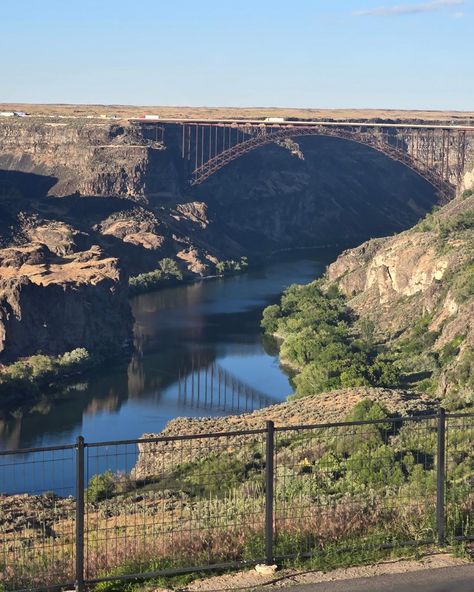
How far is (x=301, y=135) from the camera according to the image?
103875 millimetres

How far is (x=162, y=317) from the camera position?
225 feet

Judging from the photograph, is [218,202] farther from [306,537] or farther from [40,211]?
[306,537]

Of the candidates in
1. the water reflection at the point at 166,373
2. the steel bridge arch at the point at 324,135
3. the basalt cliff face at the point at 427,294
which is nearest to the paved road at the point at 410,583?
the basalt cliff face at the point at 427,294

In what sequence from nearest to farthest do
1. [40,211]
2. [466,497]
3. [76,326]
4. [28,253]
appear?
[466,497], [76,326], [28,253], [40,211]

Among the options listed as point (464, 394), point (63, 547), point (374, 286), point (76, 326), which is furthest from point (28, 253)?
point (63, 547)

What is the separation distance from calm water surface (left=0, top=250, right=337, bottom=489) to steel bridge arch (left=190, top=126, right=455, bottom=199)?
23812 mm

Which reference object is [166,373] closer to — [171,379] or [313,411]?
[171,379]

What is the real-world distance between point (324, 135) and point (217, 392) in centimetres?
5670

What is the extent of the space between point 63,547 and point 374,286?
5182 centimetres

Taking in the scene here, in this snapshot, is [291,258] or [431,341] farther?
[291,258]

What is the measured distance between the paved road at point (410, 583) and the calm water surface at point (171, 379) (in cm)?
2729

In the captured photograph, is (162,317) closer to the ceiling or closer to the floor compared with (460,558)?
closer to the floor

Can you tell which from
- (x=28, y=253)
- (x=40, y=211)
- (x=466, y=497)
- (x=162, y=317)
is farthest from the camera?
(x=40, y=211)

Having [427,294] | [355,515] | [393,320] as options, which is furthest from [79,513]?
[393,320]
